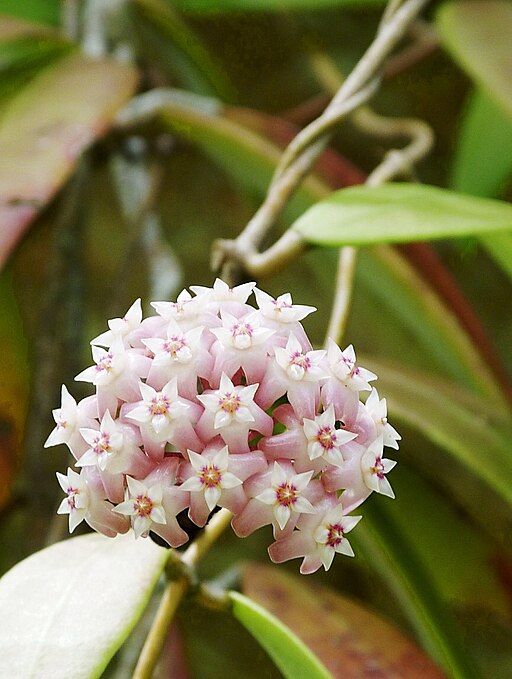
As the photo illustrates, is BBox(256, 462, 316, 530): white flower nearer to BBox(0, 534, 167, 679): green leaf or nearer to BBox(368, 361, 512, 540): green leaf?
BBox(0, 534, 167, 679): green leaf

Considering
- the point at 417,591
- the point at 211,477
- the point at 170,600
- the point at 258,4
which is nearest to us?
the point at 211,477

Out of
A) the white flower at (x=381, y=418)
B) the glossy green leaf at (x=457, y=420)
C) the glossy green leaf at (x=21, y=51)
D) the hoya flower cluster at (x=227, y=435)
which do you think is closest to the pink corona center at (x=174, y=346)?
the hoya flower cluster at (x=227, y=435)

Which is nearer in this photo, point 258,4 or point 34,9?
point 258,4

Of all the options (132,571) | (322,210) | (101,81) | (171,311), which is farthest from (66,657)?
(101,81)

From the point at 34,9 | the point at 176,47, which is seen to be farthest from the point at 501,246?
the point at 34,9

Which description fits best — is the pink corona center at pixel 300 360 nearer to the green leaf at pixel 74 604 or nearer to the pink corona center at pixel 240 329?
the pink corona center at pixel 240 329

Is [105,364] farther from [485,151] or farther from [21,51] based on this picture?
[485,151]

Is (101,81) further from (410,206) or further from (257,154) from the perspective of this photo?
(410,206)
